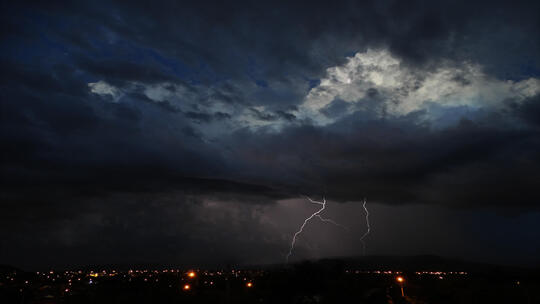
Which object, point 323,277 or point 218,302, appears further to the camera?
point 323,277

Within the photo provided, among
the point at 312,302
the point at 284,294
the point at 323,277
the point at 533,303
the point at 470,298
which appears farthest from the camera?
the point at 323,277

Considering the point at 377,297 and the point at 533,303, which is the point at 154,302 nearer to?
the point at 377,297

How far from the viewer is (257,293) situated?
51.8 m

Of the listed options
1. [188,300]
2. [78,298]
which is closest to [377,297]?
[188,300]

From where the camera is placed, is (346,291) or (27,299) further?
(27,299)

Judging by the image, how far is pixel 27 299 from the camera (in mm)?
51000

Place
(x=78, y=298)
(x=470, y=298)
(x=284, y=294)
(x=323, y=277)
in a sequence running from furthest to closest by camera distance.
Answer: (x=323, y=277) → (x=284, y=294) → (x=78, y=298) → (x=470, y=298)

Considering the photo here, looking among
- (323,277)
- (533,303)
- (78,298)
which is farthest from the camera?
(323,277)

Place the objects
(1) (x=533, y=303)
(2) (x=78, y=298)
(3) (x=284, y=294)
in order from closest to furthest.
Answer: (1) (x=533, y=303), (2) (x=78, y=298), (3) (x=284, y=294)

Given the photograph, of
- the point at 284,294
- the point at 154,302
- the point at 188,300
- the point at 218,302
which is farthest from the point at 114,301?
the point at 284,294

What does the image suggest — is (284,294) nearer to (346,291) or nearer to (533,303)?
(346,291)

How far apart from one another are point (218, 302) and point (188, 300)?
128 inches

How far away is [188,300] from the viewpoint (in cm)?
4256

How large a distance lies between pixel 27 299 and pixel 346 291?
134 feet
